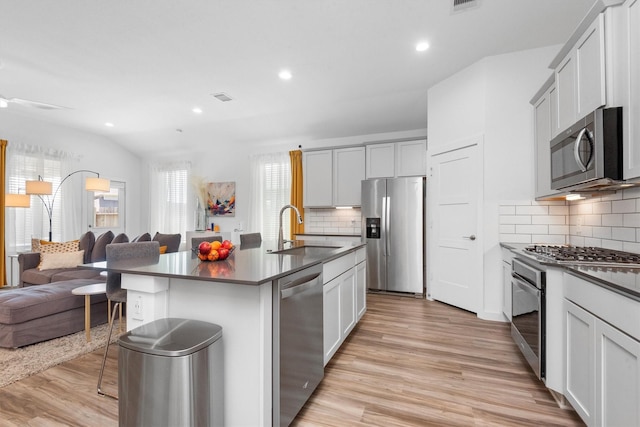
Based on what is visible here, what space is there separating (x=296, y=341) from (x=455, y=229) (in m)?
2.89

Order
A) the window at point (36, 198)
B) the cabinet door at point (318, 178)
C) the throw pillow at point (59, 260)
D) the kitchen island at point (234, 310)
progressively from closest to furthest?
the kitchen island at point (234, 310) → the throw pillow at point (59, 260) → the window at point (36, 198) → the cabinet door at point (318, 178)

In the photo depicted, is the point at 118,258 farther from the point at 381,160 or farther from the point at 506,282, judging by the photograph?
the point at 381,160

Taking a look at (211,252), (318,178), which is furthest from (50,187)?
(211,252)

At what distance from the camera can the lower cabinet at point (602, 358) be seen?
46.9 inches

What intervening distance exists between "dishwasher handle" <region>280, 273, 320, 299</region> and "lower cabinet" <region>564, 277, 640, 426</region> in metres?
A: 1.42

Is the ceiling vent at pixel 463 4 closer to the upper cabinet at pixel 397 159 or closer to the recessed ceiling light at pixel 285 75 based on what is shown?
the recessed ceiling light at pixel 285 75

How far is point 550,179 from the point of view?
2.72 meters

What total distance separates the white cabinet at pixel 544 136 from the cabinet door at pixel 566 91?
0.17m

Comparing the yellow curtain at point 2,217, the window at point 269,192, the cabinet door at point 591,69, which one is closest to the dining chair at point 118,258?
the cabinet door at point 591,69

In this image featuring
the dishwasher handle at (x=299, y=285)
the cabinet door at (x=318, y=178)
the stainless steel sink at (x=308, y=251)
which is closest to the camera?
the dishwasher handle at (x=299, y=285)

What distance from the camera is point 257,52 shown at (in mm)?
3348

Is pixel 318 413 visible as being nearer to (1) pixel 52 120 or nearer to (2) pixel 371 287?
(2) pixel 371 287

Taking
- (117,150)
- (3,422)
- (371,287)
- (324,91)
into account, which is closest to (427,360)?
(371,287)

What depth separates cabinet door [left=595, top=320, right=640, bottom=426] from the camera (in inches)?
46.1
